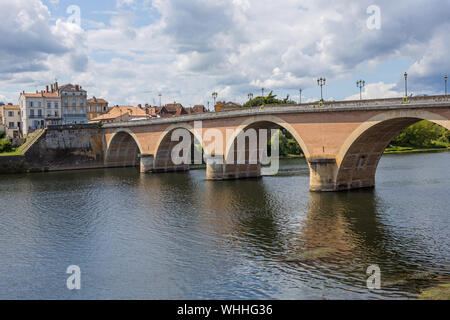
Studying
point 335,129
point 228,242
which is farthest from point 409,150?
point 228,242

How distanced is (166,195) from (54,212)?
32.4 feet

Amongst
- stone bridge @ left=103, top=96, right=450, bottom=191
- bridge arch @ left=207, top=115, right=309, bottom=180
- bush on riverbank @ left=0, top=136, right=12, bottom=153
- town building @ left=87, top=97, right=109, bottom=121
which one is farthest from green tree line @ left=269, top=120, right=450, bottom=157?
bush on riverbank @ left=0, top=136, right=12, bottom=153

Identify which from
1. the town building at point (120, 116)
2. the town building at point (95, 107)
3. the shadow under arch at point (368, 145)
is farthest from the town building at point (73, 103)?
the shadow under arch at point (368, 145)

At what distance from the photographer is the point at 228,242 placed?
853 inches

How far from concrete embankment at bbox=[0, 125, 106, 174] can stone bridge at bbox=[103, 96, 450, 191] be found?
2531 cm

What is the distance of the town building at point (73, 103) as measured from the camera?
8700cm

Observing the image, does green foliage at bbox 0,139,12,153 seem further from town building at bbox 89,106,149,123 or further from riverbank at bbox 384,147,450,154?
riverbank at bbox 384,147,450,154

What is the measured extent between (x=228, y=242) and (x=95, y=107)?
9100 centimetres

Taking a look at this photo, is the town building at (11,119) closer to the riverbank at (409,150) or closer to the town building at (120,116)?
the town building at (120,116)

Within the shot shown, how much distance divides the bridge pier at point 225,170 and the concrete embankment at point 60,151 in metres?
27.6
